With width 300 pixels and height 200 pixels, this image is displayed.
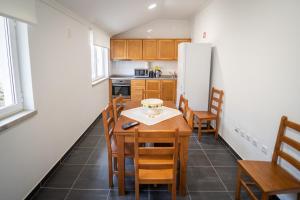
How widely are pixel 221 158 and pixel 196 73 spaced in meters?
1.78

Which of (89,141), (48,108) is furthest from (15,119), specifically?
(89,141)

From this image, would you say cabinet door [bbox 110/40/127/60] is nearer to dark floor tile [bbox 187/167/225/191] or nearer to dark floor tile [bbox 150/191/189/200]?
dark floor tile [bbox 187/167/225/191]

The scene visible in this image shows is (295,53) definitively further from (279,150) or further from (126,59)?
(126,59)

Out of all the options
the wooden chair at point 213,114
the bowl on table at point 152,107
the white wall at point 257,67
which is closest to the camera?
the white wall at point 257,67

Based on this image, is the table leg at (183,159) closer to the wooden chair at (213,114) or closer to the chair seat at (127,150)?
the chair seat at (127,150)

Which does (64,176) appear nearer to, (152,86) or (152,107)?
(152,107)

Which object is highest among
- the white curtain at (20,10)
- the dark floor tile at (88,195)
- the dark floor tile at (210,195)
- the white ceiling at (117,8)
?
the white ceiling at (117,8)

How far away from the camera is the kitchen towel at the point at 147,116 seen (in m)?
2.41

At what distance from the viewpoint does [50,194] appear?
2.22m

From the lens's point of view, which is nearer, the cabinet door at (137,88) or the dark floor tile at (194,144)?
the dark floor tile at (194,144)

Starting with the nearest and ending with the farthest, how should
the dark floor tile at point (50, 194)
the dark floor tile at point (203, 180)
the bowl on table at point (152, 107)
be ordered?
the dark floor tile at point (50, 194) → the dark floor tile at point (203, 180) → the bowl on table at point (152, 107)

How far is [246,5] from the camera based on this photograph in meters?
2.85

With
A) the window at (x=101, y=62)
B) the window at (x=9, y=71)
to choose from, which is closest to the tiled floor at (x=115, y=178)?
the window at (x=9, y=71)

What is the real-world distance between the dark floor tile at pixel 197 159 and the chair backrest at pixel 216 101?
3.02 feet
